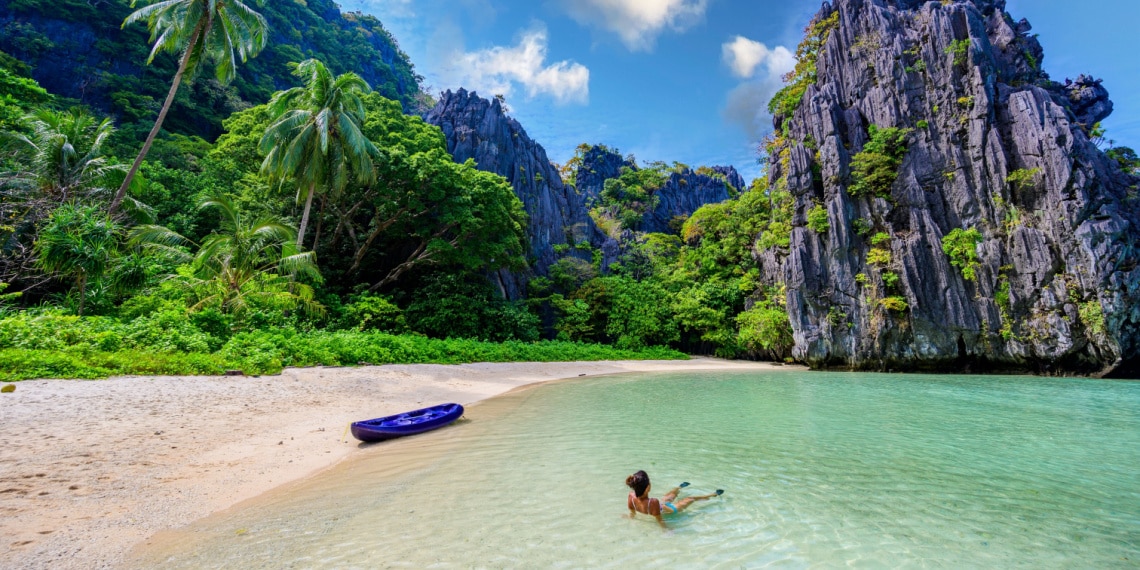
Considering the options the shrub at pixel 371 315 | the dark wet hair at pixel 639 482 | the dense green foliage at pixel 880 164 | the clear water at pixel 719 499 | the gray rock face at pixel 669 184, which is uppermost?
the gray rock face at pixel 669 184

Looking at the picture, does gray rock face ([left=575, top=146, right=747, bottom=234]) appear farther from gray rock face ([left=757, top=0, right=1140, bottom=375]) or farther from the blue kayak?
the blue kayak

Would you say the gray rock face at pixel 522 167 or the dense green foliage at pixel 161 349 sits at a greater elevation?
the gray rock face at pixel 522 167

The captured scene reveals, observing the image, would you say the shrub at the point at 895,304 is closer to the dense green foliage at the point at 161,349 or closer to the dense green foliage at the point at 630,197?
the dense green foliage at the point at 161,349

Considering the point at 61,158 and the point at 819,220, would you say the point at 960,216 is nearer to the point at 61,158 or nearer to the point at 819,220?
the point at 819,220

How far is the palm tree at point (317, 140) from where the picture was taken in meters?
18.1

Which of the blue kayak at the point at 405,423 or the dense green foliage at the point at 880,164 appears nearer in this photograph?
the blue kayak at the point at 405,423

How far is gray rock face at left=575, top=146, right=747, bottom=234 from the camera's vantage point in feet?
175

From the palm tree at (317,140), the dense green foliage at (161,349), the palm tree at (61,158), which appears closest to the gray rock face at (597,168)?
the palm tree at (317,140)

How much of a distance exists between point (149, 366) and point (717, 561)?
10.3 meters

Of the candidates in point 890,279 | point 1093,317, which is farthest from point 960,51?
point 1093,317

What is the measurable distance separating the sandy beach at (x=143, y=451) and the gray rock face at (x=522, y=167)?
2405 cm

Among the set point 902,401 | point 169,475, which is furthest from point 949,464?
point 169,475

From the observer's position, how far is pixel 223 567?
9.77 feet

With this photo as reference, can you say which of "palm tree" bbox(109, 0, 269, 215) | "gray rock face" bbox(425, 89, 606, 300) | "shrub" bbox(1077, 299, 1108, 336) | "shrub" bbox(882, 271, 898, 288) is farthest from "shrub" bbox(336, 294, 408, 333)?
"shrub" bbox(1077, 299, 1108, 336)
